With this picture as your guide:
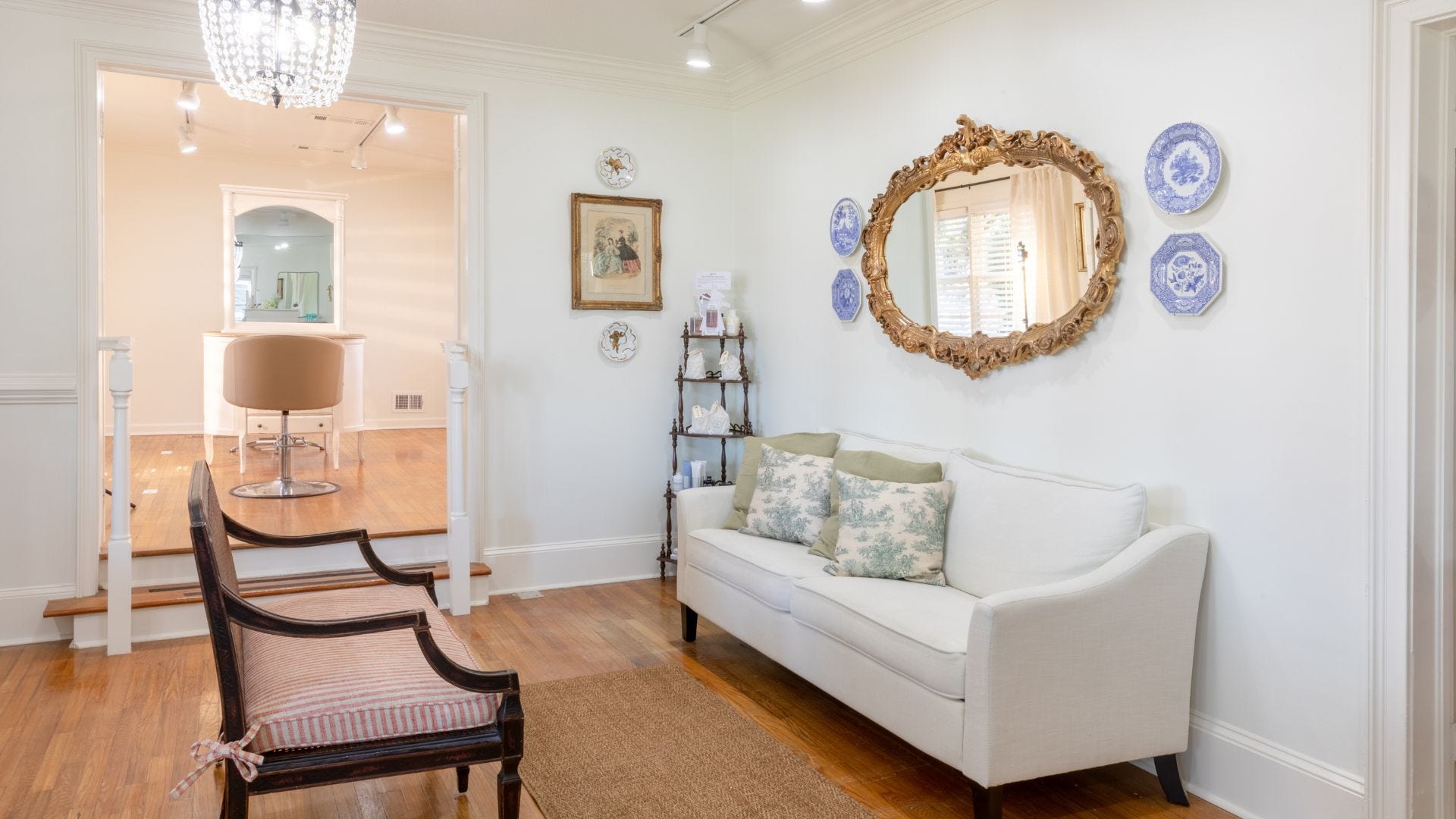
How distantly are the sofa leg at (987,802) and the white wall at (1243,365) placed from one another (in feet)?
1.63

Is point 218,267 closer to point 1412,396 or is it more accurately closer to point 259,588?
point 259,588

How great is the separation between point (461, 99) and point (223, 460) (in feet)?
13.5

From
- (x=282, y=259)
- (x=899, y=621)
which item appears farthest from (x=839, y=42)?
(x=282, y=259)

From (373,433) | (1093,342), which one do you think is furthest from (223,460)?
(1093,342)

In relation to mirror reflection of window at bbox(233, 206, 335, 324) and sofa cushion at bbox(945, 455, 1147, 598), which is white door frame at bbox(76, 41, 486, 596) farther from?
mirror reflection of window at bbox(233, 206, 335, 324)

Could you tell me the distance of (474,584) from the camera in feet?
15.3

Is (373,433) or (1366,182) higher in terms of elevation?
(1366,182)

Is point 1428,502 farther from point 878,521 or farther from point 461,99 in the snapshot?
point 461,99

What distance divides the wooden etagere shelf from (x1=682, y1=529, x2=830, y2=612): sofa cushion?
0.96 metres

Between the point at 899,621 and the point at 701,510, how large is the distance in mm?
1501

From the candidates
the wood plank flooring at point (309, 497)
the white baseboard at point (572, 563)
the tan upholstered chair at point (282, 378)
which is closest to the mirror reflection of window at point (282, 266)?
the wood plank flooring at point (309, 497)

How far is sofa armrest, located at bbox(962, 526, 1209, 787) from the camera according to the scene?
2.42 metres

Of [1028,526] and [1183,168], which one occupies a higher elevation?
[1183,168]

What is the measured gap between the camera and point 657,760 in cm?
292
